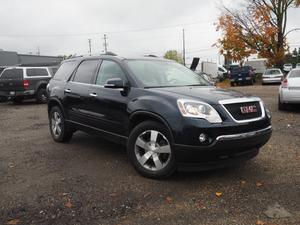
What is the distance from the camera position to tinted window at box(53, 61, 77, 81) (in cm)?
717

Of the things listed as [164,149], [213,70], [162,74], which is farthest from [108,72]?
[213,70]

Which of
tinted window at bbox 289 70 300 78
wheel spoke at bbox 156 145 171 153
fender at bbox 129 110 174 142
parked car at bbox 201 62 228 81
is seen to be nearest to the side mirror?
fender at bbox 129 110 174 142

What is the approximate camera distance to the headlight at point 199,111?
454 cm

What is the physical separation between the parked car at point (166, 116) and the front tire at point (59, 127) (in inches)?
27.2

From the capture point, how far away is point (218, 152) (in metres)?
4.55

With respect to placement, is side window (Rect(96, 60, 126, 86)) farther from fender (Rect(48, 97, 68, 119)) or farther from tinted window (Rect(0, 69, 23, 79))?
tinted window (Rect(0, 69, 23, 79))

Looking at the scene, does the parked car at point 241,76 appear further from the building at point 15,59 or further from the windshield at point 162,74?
the windshield at point 162,74

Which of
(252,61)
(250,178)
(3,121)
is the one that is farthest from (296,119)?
(252,61)

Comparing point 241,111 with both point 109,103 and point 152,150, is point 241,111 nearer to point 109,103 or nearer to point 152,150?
point 152,150

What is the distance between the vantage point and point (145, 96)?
16.8 ft

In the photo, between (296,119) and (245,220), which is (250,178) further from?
(296,119)

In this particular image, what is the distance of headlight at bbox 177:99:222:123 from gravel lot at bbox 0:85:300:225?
90cm

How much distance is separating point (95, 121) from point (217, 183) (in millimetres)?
2283

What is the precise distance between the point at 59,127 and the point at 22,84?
1019 centimetres
